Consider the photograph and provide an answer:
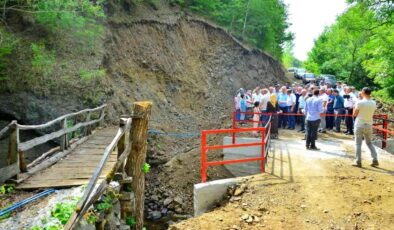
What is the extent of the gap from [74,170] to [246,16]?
2398cm

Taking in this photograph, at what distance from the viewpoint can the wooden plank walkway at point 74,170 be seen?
5.98 metres

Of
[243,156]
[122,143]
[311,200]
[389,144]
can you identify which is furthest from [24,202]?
[389,144]

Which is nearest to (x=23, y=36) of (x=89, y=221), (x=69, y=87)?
(x=69, y=87)

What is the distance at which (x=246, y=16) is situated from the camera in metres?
27.8

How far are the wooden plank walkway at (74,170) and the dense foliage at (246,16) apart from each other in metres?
17.4

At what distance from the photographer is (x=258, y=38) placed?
30.6m

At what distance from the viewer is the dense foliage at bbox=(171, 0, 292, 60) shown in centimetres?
2606

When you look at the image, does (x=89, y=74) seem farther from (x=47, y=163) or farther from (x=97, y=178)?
(x=97, y=178)

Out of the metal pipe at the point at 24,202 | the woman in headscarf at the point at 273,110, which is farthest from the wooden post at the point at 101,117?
the metal pipe at the point at 24,202

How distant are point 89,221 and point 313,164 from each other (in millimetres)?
6055

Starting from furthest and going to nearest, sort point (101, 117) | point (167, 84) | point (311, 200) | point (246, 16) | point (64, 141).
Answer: point (246, 16)
point (167, 84)
point (101, 117)
point (64, 141)
point (311, 200)

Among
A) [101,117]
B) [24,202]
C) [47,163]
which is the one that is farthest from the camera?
[101,117]

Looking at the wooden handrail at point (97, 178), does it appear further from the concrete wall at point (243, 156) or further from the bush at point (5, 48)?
the bush at point (5, 48)

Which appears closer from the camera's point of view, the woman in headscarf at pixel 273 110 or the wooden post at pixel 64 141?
the wooden post at pixel 64 141
